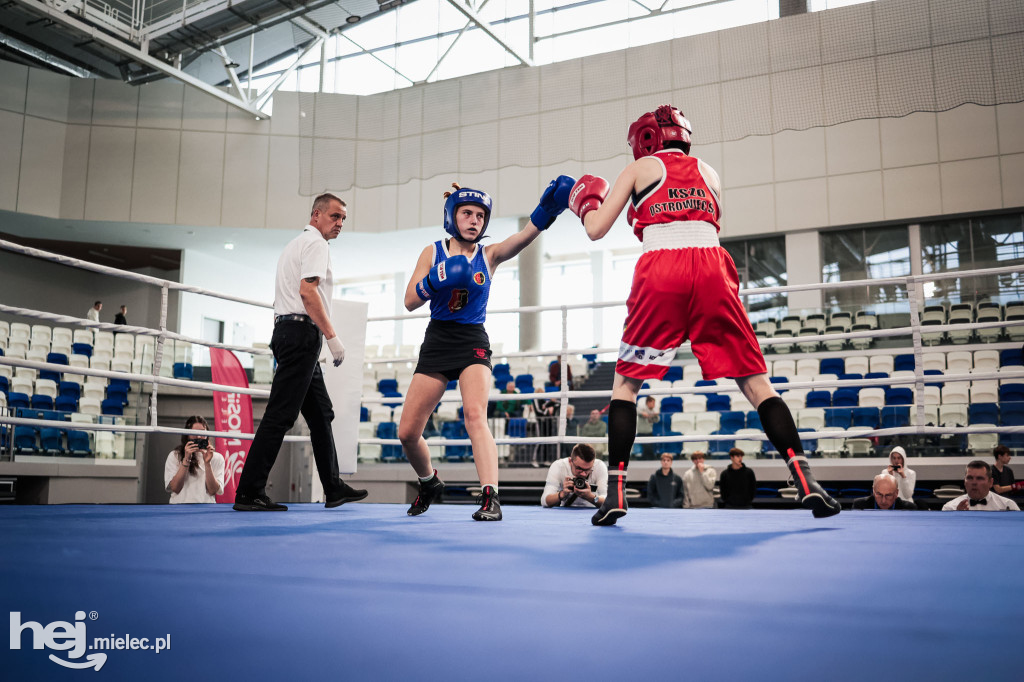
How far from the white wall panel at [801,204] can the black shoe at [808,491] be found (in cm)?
1054

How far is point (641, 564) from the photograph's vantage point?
1.21 m

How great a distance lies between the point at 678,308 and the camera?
235 cm

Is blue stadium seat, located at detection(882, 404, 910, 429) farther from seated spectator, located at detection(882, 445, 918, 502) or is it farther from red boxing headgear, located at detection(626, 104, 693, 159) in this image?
red boxing headgear, located at detection(626, 104, 693, 159)

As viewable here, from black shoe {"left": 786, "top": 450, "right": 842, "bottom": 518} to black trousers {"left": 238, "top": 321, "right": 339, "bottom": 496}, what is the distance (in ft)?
5.74

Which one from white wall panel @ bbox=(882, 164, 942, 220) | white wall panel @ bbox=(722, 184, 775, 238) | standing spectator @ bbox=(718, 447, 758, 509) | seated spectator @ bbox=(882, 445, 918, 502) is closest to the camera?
seated spectator @ bbox=(882, 445, 918, 502)

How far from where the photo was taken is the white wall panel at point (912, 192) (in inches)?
445

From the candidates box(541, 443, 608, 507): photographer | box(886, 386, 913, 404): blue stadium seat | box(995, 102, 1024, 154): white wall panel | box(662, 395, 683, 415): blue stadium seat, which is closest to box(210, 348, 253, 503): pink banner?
box(541, 443, 608, 507): photographer

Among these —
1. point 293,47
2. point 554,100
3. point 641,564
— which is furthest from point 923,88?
point 641,564

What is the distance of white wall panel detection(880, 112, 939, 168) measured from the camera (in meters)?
11.3

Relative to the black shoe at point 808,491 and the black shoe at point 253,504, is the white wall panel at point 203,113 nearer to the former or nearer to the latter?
the black shoe at point 253,504

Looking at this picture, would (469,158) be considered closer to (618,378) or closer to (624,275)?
(624,275)

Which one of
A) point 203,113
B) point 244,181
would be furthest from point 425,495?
point 203,113

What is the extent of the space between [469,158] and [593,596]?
12854mm

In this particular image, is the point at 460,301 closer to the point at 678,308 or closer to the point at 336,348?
the point at 336,348
